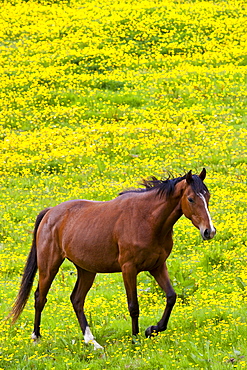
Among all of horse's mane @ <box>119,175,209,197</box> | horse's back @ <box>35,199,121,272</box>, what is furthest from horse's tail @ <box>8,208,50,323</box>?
horse's mane @ <box>119,175,209,197</box>

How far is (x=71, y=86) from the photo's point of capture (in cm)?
2969

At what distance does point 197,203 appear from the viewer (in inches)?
314

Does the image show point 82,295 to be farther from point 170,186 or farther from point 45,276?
point 170,186

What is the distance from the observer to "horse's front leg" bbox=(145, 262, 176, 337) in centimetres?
846

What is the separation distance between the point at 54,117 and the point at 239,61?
1109cm

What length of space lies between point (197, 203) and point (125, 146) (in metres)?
14.8

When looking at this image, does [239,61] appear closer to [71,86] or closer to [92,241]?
[71,86]

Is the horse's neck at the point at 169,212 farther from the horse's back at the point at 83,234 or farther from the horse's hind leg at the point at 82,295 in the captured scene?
the horse's hind leg at the point at 82,295

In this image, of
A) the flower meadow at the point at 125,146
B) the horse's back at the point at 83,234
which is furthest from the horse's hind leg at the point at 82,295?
the horse's back at the point at 83,234

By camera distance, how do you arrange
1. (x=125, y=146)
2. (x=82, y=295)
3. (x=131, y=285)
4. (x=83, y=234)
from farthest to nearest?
1. (x=125, y=146)
2. (x=82, y=295)
3. (x=83, y=234)
4. (x=131, y=285)

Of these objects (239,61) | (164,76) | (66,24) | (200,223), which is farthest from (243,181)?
(66,24)

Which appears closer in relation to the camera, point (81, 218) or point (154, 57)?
point (81, 218)

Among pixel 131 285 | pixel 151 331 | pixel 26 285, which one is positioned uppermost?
pixel 131 285

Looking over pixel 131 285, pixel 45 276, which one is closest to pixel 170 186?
pixel 131 285
